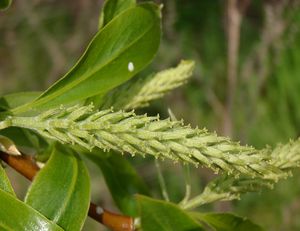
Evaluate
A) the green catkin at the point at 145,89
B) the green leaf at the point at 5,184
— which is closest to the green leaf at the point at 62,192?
the green leaf at the point at 5,184

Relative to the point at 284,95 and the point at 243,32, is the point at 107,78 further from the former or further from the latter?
the point at 243,32

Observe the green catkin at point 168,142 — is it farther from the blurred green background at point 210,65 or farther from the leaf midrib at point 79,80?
the blurred green background at point 210,65

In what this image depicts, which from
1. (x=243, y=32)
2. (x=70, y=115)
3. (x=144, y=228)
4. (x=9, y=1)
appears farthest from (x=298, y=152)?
(x=243, y=32)

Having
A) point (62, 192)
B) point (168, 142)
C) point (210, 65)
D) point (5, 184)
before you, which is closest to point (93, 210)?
point (62, 192)

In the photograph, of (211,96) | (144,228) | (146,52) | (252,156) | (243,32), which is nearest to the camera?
(252,156)

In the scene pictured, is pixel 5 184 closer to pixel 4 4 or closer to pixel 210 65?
pixel 4 4
